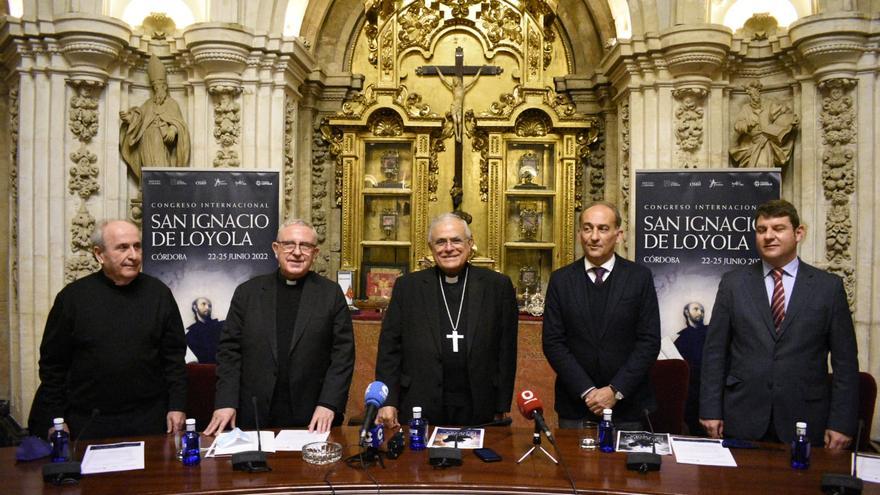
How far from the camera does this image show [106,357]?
9.96 feet

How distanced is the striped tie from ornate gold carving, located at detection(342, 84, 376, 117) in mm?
5061

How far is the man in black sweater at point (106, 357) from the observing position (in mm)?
3020

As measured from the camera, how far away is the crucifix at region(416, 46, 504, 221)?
7199mm

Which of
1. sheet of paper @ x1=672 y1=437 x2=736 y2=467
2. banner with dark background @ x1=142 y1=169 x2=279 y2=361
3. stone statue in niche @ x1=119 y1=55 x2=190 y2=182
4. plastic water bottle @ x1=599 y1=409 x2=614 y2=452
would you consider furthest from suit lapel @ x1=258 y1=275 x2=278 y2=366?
stone statue in niche @ x1=119 y1=55 x2=190 y2=182

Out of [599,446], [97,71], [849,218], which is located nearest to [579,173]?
[849,218]

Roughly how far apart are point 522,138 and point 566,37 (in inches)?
46.5

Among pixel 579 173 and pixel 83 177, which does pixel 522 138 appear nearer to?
pixel 579 173

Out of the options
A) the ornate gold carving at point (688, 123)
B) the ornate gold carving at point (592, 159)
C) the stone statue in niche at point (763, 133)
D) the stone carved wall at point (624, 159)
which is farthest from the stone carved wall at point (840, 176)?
the ornate gold carving at point (592, 159)

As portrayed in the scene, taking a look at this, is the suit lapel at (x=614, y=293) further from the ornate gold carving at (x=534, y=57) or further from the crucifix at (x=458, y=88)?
the ornate gold carving at (x=534, y=57)

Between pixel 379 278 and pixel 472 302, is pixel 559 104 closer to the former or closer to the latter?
pixel 379 278

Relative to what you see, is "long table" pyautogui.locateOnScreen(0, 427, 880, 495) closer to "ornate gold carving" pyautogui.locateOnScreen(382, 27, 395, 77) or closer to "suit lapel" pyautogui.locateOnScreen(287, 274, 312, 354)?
"suit lapel" pyautogui.locateOnScreen(287, 274, 312, 354)

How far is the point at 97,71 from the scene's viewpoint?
5.99m

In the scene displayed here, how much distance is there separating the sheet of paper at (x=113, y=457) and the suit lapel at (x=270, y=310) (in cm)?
69

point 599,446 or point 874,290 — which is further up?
point 874,290
